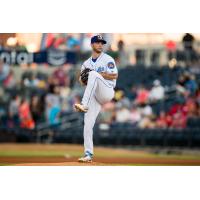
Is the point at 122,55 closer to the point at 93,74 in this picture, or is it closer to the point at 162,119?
the point at 93,74

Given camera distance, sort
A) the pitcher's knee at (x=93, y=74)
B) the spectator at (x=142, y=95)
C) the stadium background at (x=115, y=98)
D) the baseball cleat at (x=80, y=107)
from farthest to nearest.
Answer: the spectator at (x=142, y=95) < the stadium background at (x=115, y=98) < the baseball cleat at (x=80, y=107) < the pitcher's knee at (x=93, y=74)

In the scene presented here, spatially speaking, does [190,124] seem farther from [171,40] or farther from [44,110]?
[44,110]

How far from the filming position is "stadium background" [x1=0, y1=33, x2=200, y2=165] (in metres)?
9.39

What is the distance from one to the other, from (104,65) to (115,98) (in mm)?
617

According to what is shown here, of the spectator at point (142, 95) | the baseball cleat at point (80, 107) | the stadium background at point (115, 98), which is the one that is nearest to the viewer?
the baseball cleat at point (80, 107)

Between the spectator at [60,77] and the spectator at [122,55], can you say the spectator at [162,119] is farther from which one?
the spectator at [60,77]

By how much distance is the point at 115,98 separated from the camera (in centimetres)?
930

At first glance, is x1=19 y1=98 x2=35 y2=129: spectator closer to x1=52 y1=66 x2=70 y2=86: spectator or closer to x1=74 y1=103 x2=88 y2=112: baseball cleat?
x1=52 y1=66 x2=70 y2=86: spectator

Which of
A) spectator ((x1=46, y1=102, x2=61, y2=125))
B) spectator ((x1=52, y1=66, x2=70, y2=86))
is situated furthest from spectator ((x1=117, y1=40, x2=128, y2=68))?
spectator ((x1=46, y1=102, x2=61, y2=125))

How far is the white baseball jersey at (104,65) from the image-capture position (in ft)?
29.3

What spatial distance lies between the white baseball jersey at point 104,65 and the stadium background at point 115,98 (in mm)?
255

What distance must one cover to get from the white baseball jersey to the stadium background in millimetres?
255

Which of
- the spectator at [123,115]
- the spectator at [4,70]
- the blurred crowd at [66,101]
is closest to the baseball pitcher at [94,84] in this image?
the blurred crowd at [66,101]

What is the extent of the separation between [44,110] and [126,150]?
56.3 inches
